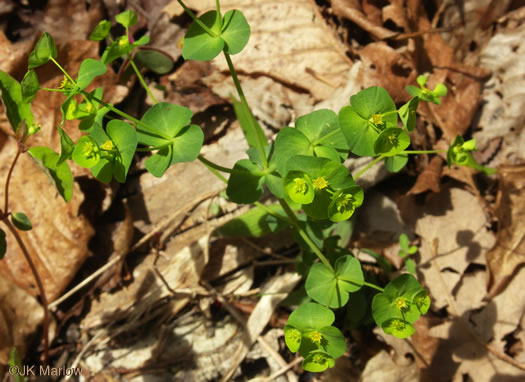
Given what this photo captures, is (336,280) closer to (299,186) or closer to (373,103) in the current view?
(299,186)

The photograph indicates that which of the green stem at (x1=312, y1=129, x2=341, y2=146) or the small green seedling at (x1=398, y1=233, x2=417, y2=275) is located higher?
the green stem at (x1=312, y1=129, x2=341, y2=146)

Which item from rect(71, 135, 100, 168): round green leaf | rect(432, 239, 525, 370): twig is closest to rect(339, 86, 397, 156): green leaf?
rect(71, 135, 100, 168): round green leaf

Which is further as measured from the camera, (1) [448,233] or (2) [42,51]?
(1) [448,233]

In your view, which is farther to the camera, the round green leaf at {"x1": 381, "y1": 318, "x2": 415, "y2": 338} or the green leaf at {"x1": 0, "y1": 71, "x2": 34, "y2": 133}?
the green leaf at {"x1": 0, "y1": 71, "x2": 34, "y2": 133}

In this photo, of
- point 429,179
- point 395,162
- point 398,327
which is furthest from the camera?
point 429,179

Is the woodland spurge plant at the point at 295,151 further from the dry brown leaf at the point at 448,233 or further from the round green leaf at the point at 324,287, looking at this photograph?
the dry brown leaf at the point at 448,233

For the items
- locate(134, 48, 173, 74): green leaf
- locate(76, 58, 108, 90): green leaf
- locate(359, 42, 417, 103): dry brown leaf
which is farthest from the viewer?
locate(134, 48, 173, 74): green leaf

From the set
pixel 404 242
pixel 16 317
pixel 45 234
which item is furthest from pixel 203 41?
pixel 16 317

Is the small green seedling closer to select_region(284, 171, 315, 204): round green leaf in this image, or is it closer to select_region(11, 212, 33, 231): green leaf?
select_region(284, 171, 315, 204): round green leaf
